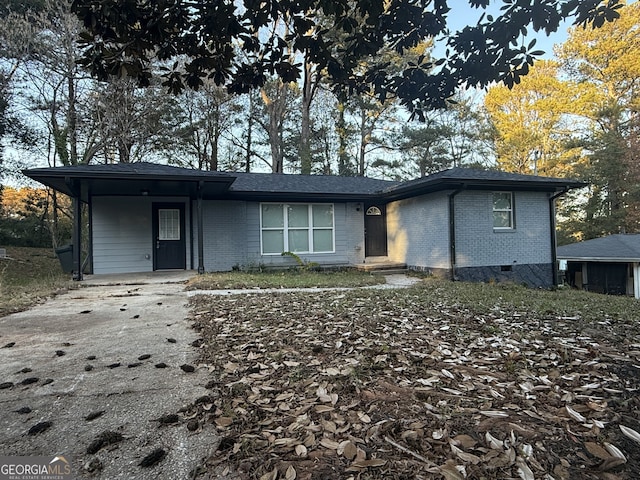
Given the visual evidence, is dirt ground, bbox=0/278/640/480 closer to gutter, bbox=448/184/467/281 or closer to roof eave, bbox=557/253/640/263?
gutter, bbox=448/184/467/281

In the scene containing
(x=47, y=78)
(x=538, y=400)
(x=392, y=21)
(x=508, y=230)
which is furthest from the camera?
(x=47, y=78)

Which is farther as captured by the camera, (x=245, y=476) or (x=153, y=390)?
(x=153, y=390)

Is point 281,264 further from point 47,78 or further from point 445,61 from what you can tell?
point 47,78

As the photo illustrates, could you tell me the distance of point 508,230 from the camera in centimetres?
1020

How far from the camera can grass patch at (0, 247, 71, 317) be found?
559 cm

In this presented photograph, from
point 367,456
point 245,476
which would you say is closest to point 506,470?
point 367,456

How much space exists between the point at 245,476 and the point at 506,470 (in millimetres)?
Result: 1013

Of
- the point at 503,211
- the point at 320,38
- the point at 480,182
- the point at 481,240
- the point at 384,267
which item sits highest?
the point at 320,38

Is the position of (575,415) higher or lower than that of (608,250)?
lower

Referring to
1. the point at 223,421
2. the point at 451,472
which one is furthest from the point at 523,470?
the point at 223,421

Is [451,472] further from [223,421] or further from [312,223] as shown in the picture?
[312,223]

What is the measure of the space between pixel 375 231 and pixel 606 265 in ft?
32.5

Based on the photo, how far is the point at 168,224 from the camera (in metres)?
10.5

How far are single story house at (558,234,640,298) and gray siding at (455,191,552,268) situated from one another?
5.15 metres
